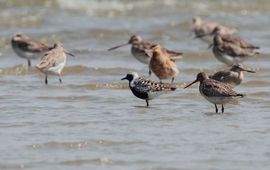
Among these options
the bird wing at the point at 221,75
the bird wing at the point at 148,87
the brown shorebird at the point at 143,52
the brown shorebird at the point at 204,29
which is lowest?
the brown shorebird at the point at 204,29

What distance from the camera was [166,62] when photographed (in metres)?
14.7

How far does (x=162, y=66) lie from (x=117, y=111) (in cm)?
309

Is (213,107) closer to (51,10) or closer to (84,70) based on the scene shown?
(84,70)

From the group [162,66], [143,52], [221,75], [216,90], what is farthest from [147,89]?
[143,52]

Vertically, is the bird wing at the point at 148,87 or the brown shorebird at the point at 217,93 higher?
the brown shorebird at the point at 217,93

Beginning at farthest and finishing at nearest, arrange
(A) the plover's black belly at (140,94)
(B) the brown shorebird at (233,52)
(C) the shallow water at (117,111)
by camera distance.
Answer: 1. (B) the brown shorebird at (233,52)
2. (A) the plover's black belly at (140,94)
3. (C) the shallow water at (117,111)

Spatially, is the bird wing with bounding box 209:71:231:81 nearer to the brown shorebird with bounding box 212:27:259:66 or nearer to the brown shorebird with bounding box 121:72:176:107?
the brown shorebird with bounding box 121:72:176:107

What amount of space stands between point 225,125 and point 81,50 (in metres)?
8.05

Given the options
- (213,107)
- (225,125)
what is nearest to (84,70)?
(213,107)

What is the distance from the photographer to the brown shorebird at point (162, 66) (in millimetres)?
14523

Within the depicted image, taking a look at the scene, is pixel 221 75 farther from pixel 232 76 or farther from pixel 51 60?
pixel 51 60

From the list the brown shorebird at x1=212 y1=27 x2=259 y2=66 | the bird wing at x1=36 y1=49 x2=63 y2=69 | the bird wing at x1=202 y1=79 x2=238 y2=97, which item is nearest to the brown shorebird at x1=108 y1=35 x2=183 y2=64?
the brown shorebird at x1=212 y1=27 x2=259 y2=66

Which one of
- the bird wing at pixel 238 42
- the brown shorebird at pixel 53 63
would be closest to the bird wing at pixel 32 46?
the brown shorebird at pixel 53 63

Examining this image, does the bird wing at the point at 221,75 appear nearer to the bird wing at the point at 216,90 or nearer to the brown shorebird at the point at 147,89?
the brown shorebird at the point at 147,89
